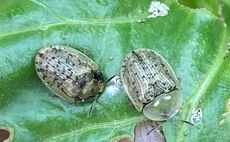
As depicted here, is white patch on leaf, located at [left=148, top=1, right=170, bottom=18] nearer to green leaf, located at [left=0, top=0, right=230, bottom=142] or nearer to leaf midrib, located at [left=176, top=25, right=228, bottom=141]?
green leaf, located at [left=0, top=0, right=230, bottom=142]

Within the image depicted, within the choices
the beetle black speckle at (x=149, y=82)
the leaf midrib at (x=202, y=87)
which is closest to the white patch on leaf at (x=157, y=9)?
the beetle black speckle at (x=149, y=82)

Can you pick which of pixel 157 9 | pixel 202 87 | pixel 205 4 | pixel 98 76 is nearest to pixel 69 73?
pixel 98 76

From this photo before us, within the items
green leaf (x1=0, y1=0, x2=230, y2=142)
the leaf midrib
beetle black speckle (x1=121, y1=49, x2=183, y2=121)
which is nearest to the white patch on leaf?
green leaf (x1=0, y1=0, x2=230, y2=142)

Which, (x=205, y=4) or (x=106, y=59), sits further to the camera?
(x=205, y=4)

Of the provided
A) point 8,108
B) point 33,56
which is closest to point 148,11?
point 33,56

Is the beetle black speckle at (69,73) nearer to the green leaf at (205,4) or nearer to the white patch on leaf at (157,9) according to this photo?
the white patch on leaf at (157,9)

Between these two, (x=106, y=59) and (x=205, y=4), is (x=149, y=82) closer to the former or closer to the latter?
(x=106, y=59)
